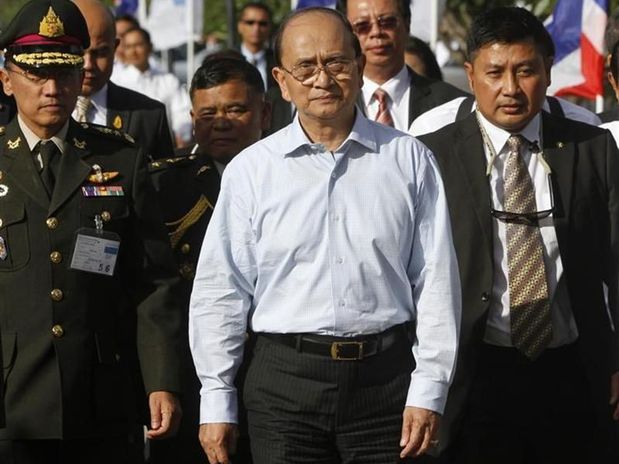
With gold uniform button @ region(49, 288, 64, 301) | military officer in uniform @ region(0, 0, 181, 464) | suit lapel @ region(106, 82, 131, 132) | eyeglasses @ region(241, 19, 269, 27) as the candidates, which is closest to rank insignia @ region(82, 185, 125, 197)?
military officer in uniform @ region(0, 0, 181, 464)

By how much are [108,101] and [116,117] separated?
0.20 meters

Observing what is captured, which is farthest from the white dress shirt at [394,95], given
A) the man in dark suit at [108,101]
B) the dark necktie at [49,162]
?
the dark necktie at [49,162]

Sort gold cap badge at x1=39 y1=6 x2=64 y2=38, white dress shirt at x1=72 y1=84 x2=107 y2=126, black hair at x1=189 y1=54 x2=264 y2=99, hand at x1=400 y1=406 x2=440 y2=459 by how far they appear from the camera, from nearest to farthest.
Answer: hand at x1=400 y1=406 x2=440 y2=459 → gold cap badge at x1=39 y1=6 x2=64 y2=38 → black hair at x1=189 y1=54 x2=264 y2=99 → white dress shirt at x1=72 y1=84 x2=107 y2=126

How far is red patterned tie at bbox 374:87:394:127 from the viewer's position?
27.3ft

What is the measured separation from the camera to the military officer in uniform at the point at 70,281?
5.71 m

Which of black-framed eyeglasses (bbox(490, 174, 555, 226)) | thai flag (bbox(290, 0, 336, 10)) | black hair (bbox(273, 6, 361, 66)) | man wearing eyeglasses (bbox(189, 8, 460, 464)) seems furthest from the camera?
thai flag (bbox(290, 0, 336, 10))

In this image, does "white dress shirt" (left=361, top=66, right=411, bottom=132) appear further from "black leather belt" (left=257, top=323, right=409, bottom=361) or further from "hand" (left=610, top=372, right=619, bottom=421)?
"black leather belt" (left=257, top=323, right=409, bottom=361)

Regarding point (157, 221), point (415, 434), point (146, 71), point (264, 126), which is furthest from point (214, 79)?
point (146, 71)

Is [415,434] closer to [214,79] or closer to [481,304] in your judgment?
[481,304]

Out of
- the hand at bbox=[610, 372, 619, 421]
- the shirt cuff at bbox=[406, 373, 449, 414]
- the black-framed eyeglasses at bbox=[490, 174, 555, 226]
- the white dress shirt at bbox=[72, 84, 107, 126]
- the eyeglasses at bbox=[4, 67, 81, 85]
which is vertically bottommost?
the hand at bbox=[610, 372, 619, 421]

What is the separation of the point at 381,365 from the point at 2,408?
1.40 m

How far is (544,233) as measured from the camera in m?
6.09

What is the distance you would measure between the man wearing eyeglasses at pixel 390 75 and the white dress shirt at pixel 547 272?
1955 mm

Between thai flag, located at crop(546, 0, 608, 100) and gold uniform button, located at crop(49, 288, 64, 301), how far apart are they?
249 inches
